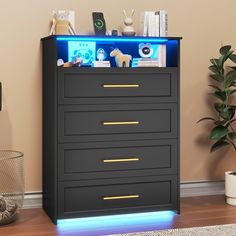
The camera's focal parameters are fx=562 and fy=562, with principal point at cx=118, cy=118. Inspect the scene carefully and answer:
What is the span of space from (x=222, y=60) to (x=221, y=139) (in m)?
0.59

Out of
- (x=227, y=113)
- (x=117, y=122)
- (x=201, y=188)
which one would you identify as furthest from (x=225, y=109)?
(x=117, y=122)

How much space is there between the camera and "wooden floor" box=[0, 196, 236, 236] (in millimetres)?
3367

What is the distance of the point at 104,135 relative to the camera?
142 inches

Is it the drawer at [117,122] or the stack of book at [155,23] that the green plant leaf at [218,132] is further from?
the stack of book at [155,23]

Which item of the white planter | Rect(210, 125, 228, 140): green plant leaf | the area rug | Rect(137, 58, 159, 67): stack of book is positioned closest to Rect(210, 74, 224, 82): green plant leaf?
Rect(210, 125, 228, 140): green plant leaf

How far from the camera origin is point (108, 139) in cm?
362

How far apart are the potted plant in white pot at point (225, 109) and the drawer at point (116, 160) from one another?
0.45 m

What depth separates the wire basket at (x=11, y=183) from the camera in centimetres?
350

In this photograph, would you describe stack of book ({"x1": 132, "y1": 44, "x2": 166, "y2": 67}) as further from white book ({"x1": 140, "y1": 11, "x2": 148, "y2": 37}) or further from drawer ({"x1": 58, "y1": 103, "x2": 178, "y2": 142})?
drawer ({"x1": 58, "y1": 103, "x2": 178, "y2": 142})

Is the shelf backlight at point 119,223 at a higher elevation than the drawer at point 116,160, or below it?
below

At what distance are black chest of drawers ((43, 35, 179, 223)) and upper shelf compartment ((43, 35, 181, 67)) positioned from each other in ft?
0.43

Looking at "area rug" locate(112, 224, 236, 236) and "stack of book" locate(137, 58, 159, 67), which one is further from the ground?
"stack of book" locate(137, 58, 159, 67)

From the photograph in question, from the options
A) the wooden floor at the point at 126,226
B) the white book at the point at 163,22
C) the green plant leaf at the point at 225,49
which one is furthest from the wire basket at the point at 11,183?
the green plant leaf at the point at 225,49

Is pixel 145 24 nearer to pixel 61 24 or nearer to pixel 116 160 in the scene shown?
pixel 61 24
